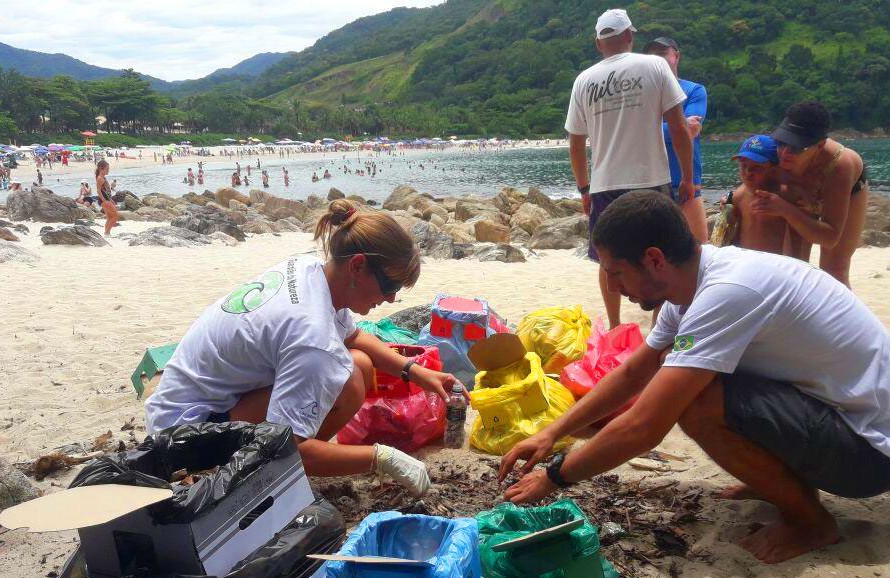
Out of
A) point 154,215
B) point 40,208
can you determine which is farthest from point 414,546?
point 154,215

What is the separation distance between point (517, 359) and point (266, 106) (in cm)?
10286

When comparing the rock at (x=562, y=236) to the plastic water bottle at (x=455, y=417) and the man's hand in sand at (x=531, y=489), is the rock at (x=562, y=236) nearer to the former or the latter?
the plastic water bottle at (x=455, y=417)

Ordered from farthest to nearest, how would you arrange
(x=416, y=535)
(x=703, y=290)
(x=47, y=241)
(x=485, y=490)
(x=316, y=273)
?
(x=47, y=241) < (x=485, y=490) < (x=316, y=273) < (x=703, y=290) < (x=416, y=535)

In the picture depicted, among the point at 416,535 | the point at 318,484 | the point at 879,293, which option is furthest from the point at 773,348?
the point at 879,293

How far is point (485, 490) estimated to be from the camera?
279 centimetres

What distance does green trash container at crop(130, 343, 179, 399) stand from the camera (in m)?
3.68

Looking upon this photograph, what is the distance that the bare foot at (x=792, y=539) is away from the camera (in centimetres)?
215

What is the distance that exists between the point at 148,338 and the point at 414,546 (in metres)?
3.77

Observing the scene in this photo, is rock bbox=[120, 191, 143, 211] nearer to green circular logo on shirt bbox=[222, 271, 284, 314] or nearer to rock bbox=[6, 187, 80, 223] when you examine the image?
rock bbox=[6, 187, 80, 223]

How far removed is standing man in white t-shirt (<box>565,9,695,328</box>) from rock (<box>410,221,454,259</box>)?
14.3 feet

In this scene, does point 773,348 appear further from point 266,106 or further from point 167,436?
point 266,106

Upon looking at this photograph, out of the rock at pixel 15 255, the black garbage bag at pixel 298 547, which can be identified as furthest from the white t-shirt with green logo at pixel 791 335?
the rock at pixel 15 255

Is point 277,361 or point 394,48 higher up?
point 394,48

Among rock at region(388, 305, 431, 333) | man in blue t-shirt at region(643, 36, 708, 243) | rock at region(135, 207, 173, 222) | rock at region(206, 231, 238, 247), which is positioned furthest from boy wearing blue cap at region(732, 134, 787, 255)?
rock at region(135, 207, 173, 222)
